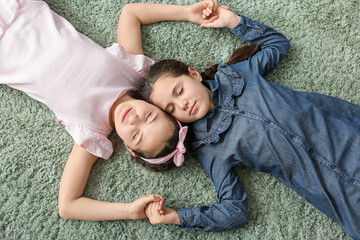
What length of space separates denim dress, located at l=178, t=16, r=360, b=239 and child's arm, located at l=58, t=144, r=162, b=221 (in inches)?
6.1

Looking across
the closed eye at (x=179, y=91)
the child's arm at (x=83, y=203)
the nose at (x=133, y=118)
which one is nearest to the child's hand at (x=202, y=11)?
the closed eye at (x=179, y=91)

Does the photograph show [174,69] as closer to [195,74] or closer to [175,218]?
[195,74]

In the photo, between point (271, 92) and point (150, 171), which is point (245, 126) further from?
point (150, 171)

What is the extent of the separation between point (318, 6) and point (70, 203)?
1141 mm

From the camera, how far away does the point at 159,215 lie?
1022 mm

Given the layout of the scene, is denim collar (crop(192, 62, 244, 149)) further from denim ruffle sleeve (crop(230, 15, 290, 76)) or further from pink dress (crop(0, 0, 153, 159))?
pink dress (crop(0, 0, 153, 159))

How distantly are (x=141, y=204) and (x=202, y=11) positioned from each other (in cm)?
72

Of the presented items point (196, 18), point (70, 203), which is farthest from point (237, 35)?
point (70, 203)

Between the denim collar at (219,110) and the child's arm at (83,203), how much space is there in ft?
0.85

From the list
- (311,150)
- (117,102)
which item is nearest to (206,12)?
(117,102)

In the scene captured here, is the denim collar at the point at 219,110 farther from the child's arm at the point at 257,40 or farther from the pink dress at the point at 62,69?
the pink dress at the point at 62,69

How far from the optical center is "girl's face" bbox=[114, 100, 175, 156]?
95 centimetres

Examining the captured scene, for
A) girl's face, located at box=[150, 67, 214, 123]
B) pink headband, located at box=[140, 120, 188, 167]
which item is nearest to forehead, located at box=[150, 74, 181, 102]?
girl's face, located at box=[150, 67, 214, 123]

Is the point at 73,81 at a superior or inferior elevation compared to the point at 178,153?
superior
